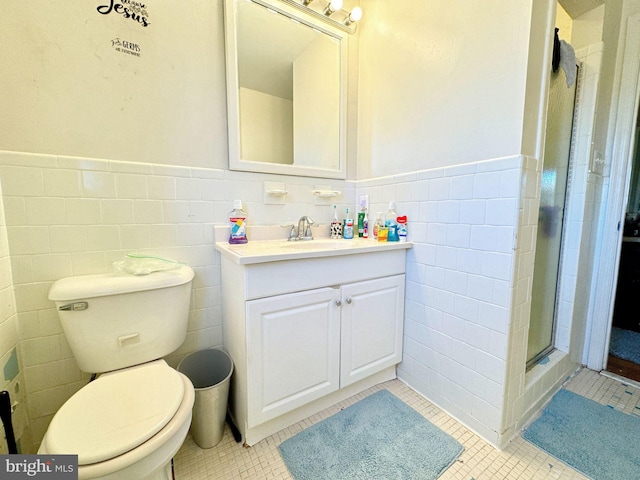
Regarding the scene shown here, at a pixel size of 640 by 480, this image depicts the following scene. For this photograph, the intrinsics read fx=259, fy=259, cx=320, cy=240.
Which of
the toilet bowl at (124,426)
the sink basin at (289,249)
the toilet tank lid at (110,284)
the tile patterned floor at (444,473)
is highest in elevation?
the sink basin at (289,249)

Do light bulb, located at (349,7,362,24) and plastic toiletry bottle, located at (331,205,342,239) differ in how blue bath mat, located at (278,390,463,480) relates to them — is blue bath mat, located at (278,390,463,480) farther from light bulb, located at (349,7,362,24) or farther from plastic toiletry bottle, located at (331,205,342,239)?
light bulb, located at (349,7,362,24)

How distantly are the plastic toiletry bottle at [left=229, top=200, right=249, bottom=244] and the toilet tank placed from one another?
30cm

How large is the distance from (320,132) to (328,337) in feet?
3.98

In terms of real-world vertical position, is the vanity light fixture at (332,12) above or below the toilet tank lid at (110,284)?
above

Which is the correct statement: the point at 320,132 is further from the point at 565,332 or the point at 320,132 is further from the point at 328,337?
the point at 565,332

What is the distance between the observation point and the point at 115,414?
2.37 ft

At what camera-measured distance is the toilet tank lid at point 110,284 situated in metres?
0.89

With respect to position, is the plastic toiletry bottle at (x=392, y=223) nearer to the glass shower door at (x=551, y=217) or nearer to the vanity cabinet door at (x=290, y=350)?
the vanity cabinet door at (x=290, y=350)

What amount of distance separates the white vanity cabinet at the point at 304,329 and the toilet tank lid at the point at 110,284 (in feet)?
0.77

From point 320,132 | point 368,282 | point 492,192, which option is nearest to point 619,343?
point 492,192

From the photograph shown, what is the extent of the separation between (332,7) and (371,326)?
177cm

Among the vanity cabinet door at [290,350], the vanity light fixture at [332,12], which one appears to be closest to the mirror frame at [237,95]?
the vanity light fixture at [332,12]

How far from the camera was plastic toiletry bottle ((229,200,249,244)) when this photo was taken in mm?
1305

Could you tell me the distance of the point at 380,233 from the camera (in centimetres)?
146
